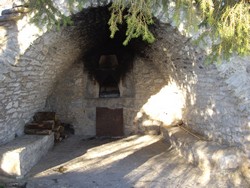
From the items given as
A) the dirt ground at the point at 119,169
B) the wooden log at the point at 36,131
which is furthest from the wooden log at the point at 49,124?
the dirt ground at the point at 119,169

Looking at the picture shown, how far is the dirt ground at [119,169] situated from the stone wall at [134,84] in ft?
2.61

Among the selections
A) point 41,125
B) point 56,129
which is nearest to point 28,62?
point 41,125

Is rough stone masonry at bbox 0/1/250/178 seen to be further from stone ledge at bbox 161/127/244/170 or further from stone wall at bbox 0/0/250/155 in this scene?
stone ledge at bbox 161/127/244/170

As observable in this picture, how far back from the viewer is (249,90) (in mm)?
4352

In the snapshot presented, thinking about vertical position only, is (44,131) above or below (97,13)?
below

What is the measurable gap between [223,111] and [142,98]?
3.34 metres

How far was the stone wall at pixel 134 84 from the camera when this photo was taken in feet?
15.2

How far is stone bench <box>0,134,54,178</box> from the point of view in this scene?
4.86 meters

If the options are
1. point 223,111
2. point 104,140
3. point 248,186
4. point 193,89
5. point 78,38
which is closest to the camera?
point 248,186

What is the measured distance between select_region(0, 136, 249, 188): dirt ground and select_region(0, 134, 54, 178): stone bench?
0.53 ft

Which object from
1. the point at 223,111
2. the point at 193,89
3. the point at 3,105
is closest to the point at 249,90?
the point at 223,111

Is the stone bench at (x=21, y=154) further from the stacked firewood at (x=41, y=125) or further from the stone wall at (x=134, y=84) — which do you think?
the stone wall at (x=134, y=84)

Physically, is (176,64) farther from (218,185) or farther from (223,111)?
(218,185)

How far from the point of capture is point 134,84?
7938 millimetres
